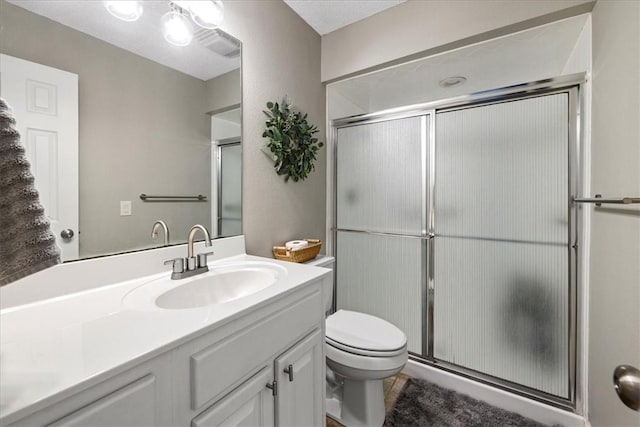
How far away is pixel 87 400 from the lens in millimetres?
456

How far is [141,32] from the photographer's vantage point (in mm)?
1053

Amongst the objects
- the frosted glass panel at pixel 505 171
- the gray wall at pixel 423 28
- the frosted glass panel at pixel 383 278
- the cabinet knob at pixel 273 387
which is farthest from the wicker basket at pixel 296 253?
the gray wall at pixel 423 28

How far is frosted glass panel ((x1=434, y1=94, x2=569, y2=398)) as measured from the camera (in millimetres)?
1432

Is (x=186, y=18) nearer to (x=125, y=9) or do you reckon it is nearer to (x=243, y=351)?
(x=125, y=9)

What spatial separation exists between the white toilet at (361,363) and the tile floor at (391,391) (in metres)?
0.03

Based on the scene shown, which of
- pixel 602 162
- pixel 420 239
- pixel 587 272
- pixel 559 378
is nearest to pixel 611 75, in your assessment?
pixel 602 162

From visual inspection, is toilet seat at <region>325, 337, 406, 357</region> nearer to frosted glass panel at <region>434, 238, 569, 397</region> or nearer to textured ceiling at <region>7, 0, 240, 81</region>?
frosted glass panel at <region>434, 238, 569, 397</region>

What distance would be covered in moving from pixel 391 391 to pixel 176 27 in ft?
7.34

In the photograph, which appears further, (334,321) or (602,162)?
(334,321)

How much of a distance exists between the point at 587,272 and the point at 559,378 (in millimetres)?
595

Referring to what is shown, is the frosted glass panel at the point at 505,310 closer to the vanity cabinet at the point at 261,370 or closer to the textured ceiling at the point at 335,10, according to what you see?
the vanity cabinet at the point at 261,370

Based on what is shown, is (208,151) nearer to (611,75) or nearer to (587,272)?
(611,75)

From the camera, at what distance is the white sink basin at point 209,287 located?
0.87 m

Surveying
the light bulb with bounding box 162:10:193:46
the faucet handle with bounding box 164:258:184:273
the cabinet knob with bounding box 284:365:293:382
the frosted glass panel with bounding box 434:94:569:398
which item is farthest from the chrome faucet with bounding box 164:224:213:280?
the frosted glass panel with bounding box 434:94:569:398
